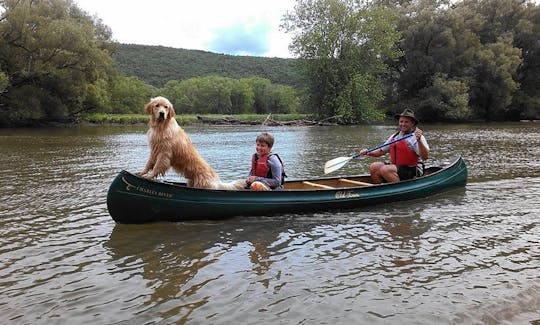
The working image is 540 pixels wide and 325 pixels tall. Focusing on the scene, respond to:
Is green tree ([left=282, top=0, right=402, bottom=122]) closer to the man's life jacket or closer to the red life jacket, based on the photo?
the red life jacket

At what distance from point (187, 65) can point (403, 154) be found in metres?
104

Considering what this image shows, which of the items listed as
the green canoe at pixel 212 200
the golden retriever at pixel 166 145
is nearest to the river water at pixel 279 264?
the green canoe at pixel 212 200

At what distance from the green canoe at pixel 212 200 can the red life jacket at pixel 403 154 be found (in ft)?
2.20

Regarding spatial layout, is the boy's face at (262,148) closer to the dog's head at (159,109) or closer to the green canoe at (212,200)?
the green canoe at (212,200)

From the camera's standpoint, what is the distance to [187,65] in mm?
108125

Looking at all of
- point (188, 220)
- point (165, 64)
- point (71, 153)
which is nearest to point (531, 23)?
point (71, 153)

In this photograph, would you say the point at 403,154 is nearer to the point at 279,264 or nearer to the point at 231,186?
the point at 231,186

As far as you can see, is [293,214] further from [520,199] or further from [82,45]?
[82,45]

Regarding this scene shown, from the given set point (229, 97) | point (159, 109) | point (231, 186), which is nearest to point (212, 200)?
point (231, 186)

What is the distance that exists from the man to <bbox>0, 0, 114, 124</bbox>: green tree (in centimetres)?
2993

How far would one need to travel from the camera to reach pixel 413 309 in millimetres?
4316

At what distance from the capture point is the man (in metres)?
9.16

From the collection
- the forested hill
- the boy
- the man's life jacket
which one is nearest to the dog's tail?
the boy

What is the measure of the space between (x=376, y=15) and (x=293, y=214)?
37.9 m
